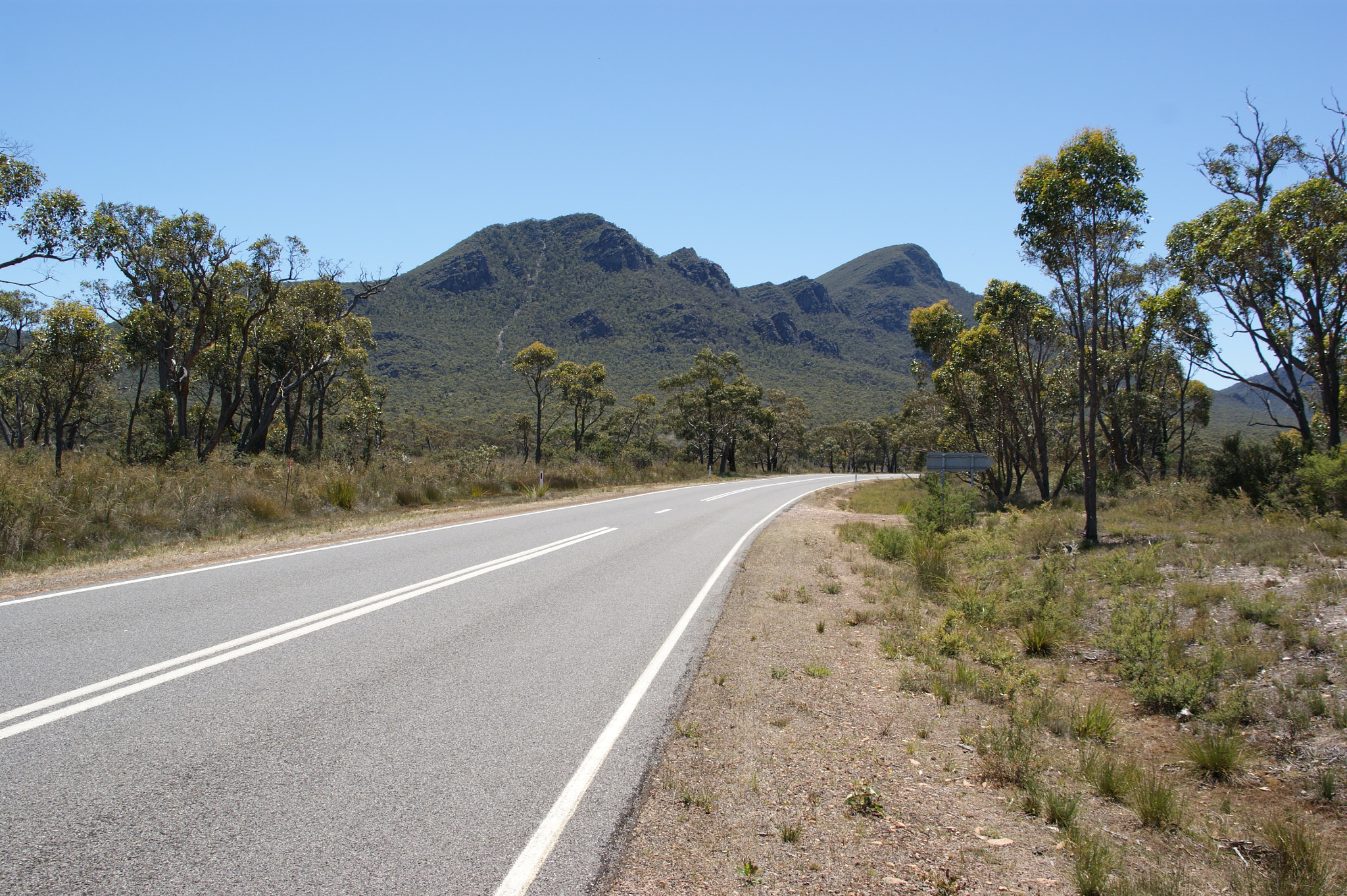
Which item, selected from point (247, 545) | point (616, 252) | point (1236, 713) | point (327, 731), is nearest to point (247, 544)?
point (247, 545)

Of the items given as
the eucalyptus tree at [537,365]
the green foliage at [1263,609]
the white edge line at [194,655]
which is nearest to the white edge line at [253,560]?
the white edge line at [194,655]

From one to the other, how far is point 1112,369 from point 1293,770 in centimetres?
2836

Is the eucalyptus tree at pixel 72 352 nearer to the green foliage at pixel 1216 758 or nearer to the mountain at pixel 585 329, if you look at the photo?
the green foliage at pixel 1216 758

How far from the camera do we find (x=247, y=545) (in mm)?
10695

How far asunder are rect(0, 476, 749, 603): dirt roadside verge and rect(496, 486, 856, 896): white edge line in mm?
6705

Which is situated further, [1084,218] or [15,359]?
[15,359]

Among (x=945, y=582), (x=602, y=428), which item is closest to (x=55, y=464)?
(x=945, y=582)

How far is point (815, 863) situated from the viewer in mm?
3031

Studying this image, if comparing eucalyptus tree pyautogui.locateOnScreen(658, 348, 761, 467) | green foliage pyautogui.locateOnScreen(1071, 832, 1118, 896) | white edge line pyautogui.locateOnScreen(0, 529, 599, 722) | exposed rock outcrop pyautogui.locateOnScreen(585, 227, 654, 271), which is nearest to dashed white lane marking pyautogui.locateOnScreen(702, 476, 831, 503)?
eucalyptus tree pyautogui.locateOnScreen(658, 348, 761, 467)

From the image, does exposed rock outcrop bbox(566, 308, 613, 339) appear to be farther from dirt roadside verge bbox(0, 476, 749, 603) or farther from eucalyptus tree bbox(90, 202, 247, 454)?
dirt roadside verge bbox(0, 476, 749, 603)

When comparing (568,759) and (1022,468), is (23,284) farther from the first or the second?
(1022,468)

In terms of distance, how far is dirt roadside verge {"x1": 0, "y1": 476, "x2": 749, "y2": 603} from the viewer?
7711 millimetres

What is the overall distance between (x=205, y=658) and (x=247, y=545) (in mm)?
6717

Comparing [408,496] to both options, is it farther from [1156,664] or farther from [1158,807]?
[1158,807]
